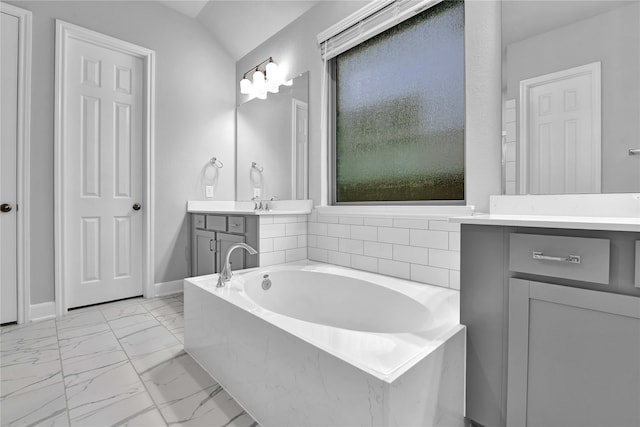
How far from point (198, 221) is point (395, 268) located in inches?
76.8

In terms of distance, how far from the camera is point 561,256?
0.93m

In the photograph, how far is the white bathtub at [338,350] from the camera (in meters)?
0.87

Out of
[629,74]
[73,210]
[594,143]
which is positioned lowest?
[73,210]

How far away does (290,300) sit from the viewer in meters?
2.06

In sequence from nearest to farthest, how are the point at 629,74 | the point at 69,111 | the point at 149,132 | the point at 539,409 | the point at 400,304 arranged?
the point at 539,409
the point at 629,74
the point at 400,304
the point at 69,111
the point at 149,132

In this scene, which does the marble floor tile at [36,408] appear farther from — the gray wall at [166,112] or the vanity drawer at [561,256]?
the vanity drawer at [561,256]

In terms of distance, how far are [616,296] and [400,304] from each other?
0.90 metres

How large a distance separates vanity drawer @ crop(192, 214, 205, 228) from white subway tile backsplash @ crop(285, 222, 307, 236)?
94 centimetres

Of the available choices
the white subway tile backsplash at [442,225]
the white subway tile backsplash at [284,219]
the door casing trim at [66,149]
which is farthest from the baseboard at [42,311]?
A: the white subway tile backsplash at [442,225]

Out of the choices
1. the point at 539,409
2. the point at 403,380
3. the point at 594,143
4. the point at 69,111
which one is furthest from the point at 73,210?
the point at 594,143

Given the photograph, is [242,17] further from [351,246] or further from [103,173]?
[351,246]

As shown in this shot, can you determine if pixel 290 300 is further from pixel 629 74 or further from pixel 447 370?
pixel 629 74

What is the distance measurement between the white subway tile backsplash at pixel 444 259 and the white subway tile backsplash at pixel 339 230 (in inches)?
26.0

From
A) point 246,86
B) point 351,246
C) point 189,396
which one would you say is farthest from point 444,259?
point 246,86
